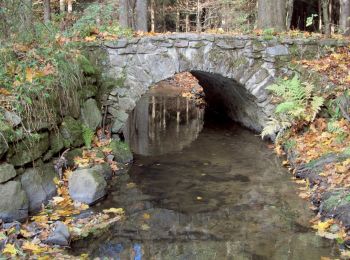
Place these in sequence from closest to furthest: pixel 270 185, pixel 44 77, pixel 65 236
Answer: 1. pixel 65 236
2. pixel 44 77
3. pixel 270 185

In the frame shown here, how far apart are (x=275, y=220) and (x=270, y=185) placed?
4.76ft

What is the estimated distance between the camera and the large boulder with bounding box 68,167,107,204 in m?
6.52

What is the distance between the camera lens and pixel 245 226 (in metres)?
5.83

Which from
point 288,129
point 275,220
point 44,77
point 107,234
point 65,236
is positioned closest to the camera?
point 65,236

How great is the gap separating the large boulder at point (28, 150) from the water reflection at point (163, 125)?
329 cm

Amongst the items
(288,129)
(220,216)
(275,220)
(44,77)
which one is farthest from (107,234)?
(288,129)

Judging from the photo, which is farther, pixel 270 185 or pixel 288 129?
pixel 288 129

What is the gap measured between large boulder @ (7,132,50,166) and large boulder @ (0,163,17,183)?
131 millimetres

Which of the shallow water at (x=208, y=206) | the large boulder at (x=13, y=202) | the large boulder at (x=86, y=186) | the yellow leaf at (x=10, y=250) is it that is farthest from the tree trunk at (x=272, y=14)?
the yellow leaf at (x=10, y=250)

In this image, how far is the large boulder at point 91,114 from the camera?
8242 millimetres

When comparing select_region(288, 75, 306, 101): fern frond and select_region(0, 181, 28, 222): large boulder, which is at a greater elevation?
select_region(288, 75, 306, 101): fern frond

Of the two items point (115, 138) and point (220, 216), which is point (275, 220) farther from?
point (115, 138)

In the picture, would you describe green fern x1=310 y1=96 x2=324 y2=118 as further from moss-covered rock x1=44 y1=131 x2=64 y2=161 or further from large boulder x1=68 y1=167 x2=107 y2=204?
moss-covered rock x1=44 y1=131 x2=64 y2=161

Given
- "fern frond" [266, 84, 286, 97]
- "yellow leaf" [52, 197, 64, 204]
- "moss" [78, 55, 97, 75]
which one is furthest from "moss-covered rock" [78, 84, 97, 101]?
"fern frond" [266, 84, 286, 97]
